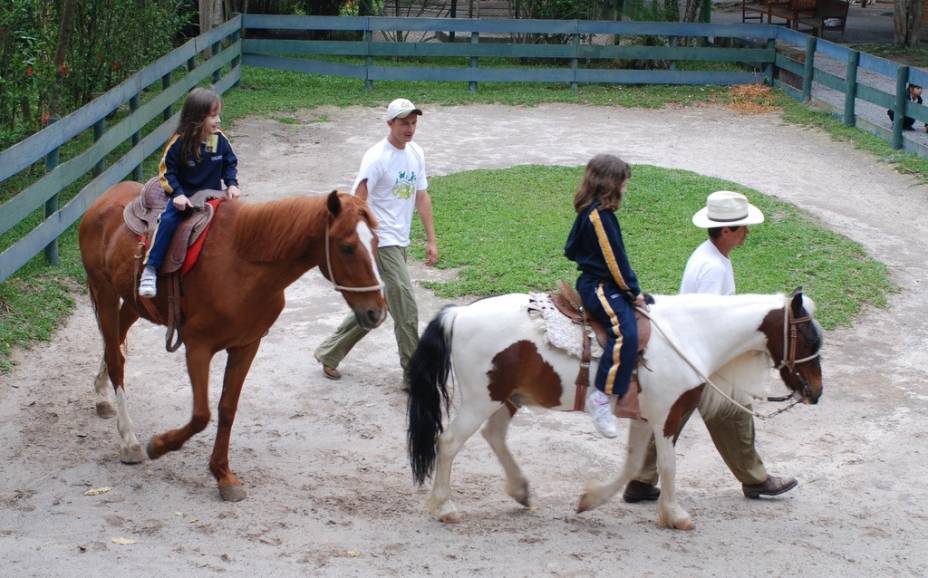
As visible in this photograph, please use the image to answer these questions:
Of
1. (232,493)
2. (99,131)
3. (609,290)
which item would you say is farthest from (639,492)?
(99,131)

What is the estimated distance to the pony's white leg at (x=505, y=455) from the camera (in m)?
5.96

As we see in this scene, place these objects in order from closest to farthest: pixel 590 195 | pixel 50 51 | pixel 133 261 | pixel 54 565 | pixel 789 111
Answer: pixel 54 565 < pixel 590 195 < pixel 133 261 < pixel 50 51 < pixel 789 111

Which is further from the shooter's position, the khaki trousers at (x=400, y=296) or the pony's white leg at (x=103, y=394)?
the khaki trousers at (x=400, y=296)

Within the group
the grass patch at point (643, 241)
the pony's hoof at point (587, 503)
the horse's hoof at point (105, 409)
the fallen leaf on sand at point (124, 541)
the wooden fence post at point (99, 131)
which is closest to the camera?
the fallen leaf on sand at point (124, 541)

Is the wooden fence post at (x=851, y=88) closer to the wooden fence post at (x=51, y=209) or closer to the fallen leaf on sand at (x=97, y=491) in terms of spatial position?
the wooden fence post at (x=51, y=209)

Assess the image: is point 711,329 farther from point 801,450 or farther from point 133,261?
point 133,261

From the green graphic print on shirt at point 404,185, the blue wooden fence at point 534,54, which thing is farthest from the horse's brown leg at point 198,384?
the blue wooden fence at point 534,54

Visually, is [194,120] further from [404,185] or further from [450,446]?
[450,446]

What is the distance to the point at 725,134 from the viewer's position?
16609 mm

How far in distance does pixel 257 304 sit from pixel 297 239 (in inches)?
17.5

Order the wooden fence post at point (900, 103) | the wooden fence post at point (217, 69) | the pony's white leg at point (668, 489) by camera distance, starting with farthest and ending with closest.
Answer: the wooden fence post at point (217, 69), the wooden fence post at point (900, 103), the pony's white leg at point (668, 489)

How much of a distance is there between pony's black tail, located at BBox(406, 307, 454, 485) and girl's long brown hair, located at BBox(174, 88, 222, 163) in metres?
1.77

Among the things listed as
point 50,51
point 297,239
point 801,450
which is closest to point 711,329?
point 801,450

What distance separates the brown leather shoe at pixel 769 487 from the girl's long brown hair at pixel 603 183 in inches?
73.9
